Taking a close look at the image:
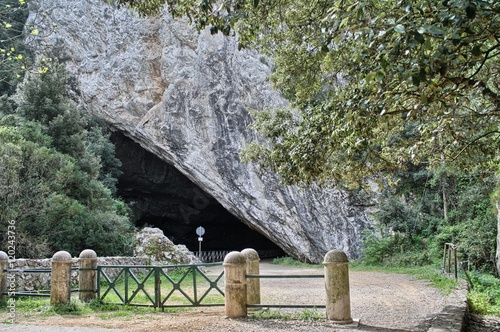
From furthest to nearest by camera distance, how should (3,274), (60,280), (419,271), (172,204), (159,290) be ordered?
(172,204) → (419,271) → (3,274) → (60,280) → (159,290)

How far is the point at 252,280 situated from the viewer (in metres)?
6.89

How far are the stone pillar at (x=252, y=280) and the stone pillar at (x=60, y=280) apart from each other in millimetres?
3035

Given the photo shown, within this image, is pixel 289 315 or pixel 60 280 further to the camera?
pixel 60 280

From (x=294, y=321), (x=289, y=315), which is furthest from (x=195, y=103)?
(x=294, y=321)

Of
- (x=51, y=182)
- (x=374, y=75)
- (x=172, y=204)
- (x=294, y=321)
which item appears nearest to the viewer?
(x=374, y=75)

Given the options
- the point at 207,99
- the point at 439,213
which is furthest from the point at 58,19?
the point at 439,213

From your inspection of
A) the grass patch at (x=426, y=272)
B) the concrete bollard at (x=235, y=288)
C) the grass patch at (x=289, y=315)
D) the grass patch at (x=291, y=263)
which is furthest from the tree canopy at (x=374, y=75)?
the grass patch at (x=291, y=263)

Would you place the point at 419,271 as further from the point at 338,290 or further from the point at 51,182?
the point at 51,182

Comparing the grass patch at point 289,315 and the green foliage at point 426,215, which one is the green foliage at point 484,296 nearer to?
the grass patch at point 289,315

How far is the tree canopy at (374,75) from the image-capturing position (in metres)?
3.72

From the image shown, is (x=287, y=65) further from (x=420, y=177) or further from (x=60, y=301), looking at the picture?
(x=420, y=177)

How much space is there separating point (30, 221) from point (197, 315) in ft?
26.9

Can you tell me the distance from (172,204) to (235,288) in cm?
2248

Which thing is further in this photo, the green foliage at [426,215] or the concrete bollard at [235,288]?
the green foliage at [426,215]
